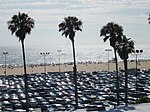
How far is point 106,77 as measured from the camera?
82000 mm

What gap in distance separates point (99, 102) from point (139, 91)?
1275cm

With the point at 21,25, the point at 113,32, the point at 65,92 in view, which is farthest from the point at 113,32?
the point at 65,92

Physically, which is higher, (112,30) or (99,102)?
(112,30)

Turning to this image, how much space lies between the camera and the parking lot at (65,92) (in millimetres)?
50812

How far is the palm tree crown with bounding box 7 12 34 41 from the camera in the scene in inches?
1462

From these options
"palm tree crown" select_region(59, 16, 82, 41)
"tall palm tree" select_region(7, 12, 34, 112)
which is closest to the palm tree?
"palm tree crown" select_region(59, 16, 82, 41)

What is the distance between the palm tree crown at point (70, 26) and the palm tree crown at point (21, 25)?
6655 mm

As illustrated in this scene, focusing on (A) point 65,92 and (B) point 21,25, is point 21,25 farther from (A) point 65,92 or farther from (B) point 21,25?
(A) point 65,92

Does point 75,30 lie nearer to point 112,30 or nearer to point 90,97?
point 112,30

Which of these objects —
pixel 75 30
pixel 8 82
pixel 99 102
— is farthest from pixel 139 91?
pixel 8 82

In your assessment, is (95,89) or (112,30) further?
(95,89)

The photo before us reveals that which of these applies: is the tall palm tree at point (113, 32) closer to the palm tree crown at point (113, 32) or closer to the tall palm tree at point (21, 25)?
the palm tree crown at point (113, 32)

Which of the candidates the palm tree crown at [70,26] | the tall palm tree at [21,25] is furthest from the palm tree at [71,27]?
the tall palm tree at [21,25]

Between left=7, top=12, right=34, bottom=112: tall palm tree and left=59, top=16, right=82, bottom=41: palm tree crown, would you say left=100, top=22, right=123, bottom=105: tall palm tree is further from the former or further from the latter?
left=7, top=12, right=34, bottom=112: tall palm tree
